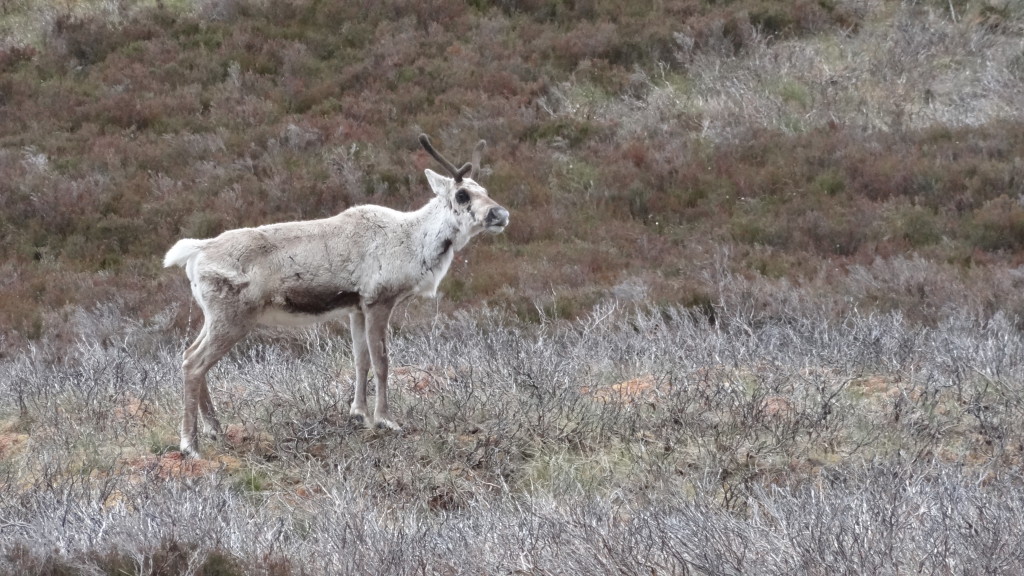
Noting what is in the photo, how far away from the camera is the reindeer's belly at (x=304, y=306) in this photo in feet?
20.0

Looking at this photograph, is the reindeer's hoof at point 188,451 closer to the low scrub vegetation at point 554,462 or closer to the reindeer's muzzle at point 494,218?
the low scrub vegetation at point 554,462

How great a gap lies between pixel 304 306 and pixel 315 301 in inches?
2.6

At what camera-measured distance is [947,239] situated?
12.9 metres

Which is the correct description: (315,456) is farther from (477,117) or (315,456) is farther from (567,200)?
(477,117)

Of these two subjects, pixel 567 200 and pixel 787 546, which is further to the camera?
pixel 567 200

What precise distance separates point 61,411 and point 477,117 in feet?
34.1

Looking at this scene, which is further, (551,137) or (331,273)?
(551,137)

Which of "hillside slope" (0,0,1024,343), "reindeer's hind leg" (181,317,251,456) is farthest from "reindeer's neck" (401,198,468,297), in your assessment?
"hillside slope" (0,0,1024,343)

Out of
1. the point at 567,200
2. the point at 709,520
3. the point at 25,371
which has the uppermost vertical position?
the point at 709,520

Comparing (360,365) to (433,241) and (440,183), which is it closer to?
(433,241)

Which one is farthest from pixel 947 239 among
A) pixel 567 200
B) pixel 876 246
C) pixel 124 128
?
pixel 124 128

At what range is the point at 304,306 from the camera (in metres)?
6.14

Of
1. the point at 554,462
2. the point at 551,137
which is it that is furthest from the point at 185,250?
the point at 551,137

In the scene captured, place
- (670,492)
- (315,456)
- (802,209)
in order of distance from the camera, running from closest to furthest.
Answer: (670,492), (315,456), (802,209)
